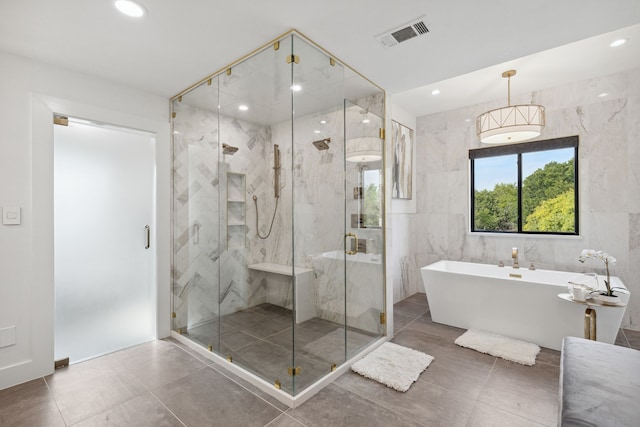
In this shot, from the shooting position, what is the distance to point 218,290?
2.93 metres

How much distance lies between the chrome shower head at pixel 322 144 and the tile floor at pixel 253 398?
6.27 feet

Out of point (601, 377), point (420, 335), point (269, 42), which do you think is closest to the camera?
point (601, 377)

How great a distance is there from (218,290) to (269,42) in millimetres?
2246

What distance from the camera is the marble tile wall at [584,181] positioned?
3.42 m

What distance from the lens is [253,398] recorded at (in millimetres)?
2189

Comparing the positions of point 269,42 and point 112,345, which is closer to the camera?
point 269,42

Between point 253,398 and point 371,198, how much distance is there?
2012 mm

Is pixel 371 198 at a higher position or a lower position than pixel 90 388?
higher

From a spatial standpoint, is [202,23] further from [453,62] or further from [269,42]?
[453,62]

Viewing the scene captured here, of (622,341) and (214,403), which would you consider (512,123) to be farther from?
(214,403)

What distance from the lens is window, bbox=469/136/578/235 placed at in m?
3.97

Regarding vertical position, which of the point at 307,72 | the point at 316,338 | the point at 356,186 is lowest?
the point at 316,338

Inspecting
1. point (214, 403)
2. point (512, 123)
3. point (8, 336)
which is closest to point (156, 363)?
point (214, 403)

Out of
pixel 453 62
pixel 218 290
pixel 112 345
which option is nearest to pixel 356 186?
pixel 453 62
